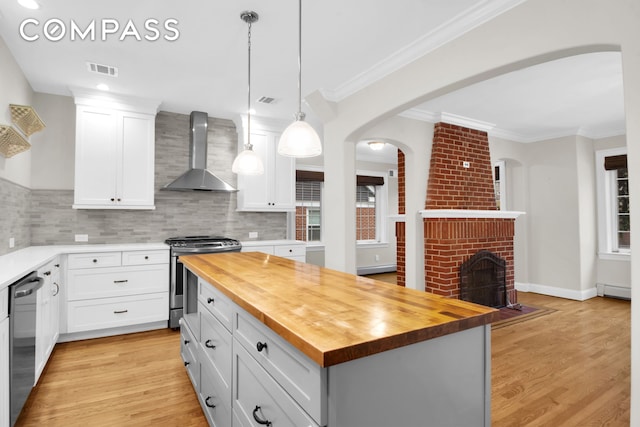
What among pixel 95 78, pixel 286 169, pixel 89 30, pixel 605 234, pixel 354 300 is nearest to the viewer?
pixel 354 300

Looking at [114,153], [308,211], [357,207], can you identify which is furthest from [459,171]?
[114,153]

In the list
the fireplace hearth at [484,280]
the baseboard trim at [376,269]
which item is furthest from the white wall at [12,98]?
the baseboard trim at [376,269]

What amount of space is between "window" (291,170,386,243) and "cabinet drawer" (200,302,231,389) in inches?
172

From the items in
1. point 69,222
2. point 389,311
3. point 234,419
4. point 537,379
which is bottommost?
point 537,379

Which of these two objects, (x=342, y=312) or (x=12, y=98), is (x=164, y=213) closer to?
(x=12, y=98)

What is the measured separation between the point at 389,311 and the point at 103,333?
3.54 meters

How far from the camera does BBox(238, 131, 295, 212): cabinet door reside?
4605 mm

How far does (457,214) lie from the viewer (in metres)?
4.21

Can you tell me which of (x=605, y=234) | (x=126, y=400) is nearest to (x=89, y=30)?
(x=126, y=400)

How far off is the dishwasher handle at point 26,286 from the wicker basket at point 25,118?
144cm

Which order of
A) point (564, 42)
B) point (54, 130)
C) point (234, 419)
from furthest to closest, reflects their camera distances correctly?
point (54, 130) < point (564, 42) < point (234, 419)

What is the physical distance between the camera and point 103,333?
3582 millimetres

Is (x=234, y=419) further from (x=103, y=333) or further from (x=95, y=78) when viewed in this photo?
(x=95, y=78)

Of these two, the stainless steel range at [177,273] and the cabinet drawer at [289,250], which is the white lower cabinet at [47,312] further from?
the cabinet drawer at [289,250]
